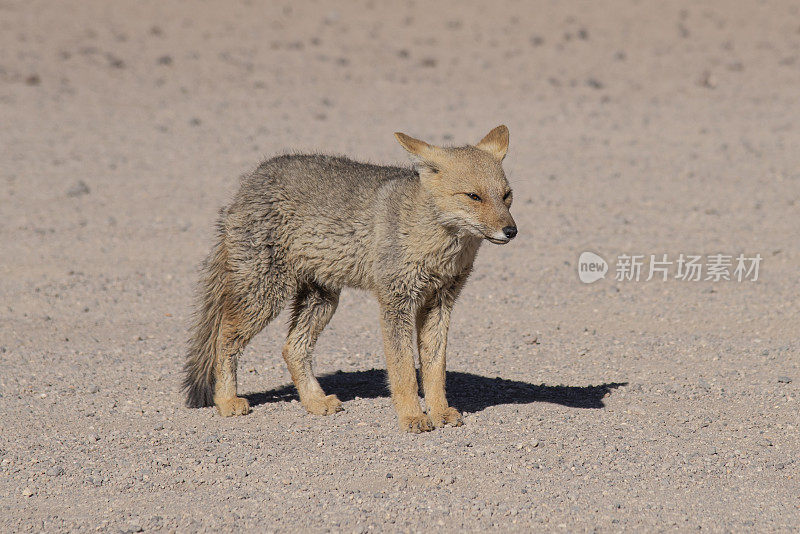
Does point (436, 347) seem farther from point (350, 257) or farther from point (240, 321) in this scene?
point (240, 321)

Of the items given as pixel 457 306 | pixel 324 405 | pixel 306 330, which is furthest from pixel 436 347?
pixel 457 306

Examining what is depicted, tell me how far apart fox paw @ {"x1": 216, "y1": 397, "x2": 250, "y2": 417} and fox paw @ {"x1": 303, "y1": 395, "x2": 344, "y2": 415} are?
0.38 m

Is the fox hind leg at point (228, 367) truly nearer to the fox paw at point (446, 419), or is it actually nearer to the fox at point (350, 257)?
the fox at point (350, 257)

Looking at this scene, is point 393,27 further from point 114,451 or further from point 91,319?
point 114,451

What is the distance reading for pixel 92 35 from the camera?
2188 centimetres

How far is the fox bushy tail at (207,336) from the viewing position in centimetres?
658

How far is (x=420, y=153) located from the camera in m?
5.82

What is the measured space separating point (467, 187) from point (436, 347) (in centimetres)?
108

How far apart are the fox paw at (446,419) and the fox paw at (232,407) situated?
1238 mm

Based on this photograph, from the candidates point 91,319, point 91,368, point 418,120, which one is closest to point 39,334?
point 91,319

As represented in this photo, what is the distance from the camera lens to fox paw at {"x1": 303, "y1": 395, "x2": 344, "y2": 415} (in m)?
6.44

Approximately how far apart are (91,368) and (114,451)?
1580mm

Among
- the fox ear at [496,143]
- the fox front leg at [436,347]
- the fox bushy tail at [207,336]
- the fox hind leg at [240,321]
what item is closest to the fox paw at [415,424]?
the fox front leg at [436,347]

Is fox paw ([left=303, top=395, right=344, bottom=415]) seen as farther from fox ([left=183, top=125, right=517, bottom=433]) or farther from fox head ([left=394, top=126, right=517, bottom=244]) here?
fox head ([left=394, top=126, right=517, bottom=244])
